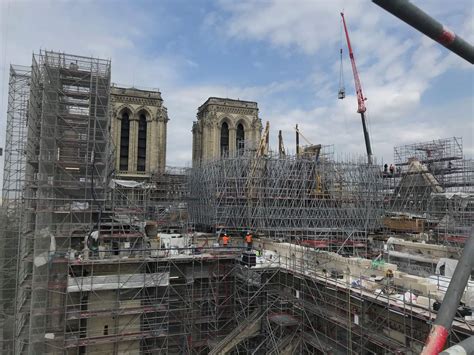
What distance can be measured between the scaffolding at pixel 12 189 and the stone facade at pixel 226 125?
2430 centimetres

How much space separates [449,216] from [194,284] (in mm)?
20464

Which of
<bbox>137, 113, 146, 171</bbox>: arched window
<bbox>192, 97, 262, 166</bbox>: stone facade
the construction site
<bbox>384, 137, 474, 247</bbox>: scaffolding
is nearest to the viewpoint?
the construction site

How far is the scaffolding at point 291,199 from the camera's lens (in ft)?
86.9

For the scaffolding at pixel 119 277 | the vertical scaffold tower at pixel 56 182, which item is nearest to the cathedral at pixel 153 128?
the scaffolding at pixel 119 277

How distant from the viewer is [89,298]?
15.6 m

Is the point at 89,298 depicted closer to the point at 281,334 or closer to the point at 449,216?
the point at 281,334

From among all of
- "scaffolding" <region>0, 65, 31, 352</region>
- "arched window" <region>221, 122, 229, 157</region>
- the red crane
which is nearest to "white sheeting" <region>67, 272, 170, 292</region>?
"scaffolding" <region>0, 65, 31, 352</region>

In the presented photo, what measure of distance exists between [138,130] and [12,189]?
24687 millimetres

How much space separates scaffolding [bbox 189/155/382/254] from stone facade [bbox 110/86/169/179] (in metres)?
12.2

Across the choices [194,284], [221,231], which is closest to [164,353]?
[194,284]

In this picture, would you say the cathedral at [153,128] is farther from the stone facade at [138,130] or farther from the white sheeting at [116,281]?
the white sheeting at [116,281]

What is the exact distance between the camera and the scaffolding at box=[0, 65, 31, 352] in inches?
739

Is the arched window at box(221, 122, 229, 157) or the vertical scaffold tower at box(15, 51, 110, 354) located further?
the arched window at box(221, 122, 229, 157)

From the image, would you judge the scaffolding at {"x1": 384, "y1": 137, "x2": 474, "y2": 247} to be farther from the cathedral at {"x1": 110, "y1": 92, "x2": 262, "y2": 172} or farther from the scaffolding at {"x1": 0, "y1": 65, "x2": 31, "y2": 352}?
the scaffolding at {"x1": 0, "y1": 65, "x2": 31, "y2": 352}
